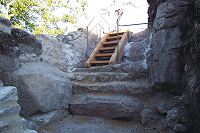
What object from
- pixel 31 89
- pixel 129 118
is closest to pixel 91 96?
pixel 129 118

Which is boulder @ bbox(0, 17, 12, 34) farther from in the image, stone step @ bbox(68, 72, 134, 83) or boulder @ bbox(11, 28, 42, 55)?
stone step @ bbox(68, 72, 134, 83)

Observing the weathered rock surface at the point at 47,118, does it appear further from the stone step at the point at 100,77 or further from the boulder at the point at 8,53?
the stone step at the point at 100,77

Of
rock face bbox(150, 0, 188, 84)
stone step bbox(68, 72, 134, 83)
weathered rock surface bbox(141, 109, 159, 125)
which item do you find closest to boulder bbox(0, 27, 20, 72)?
stone step bbox(68, 72, 134, 83)

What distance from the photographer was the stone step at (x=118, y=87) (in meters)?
4.26

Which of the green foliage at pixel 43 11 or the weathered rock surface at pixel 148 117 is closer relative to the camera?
the weathered rock surface at pixel 148 117

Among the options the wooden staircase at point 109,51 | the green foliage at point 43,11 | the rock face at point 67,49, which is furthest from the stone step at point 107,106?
the green foliage at point 43,11

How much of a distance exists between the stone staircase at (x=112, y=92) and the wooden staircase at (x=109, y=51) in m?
0.95

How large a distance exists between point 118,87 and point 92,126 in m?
1.02

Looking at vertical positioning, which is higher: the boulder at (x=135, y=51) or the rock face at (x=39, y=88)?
the boulder at (x=135, y=51)

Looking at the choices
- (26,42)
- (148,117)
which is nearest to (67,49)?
(26,42)

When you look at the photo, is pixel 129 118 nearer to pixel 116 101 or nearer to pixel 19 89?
pixel 116 101

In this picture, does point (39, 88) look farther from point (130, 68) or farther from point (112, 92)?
point (130, 68)

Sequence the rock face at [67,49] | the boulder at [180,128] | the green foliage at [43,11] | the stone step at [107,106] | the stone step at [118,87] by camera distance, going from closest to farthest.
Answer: the boulder at [180,128] < the stone step at [107,106] < the stone step at [118,87] < the rock face at [67,49] < the green foliage at [43,11]

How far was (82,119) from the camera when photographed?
13.7 ft
